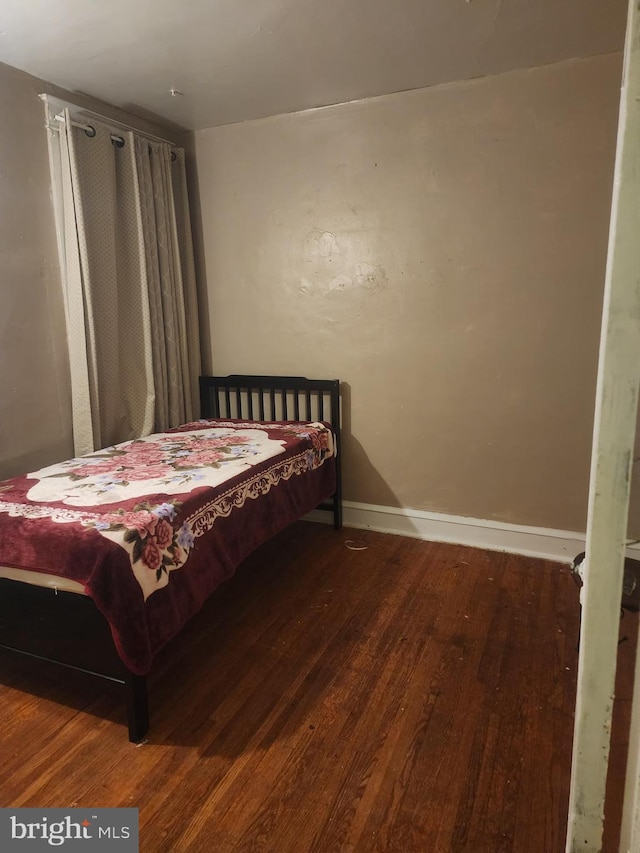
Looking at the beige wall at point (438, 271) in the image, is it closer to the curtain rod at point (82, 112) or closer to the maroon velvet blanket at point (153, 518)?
the curtain rod at point (82, 112)

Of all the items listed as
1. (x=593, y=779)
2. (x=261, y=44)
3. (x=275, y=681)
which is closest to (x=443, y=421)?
(x=275, y=681)

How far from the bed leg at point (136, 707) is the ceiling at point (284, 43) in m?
2.25

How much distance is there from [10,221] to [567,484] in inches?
113

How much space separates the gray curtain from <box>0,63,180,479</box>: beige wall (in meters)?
0.08

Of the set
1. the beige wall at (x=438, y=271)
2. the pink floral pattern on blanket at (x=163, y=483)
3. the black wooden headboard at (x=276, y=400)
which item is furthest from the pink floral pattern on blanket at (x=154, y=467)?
the beige wall at (x=438, y=271)

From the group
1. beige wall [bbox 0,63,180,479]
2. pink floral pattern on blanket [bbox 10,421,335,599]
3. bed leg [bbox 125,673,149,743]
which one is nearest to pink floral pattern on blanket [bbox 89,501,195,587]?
pink floral pattern on blanket [bbox 10,421,335,599]

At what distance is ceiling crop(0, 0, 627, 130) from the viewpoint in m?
1.94

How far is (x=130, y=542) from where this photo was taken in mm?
1551

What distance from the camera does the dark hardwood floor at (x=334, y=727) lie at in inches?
53.1

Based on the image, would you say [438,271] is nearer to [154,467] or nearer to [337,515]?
[337,515]

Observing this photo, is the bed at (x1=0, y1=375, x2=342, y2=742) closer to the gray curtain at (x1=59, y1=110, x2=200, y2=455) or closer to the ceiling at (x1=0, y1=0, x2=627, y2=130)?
the gray curtain at (x1=59, y1=110, x2=200, y2=455)

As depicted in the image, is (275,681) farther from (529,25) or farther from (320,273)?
(529,25)

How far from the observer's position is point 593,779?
0.78 meters

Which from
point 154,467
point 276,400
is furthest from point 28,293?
point 276,400
